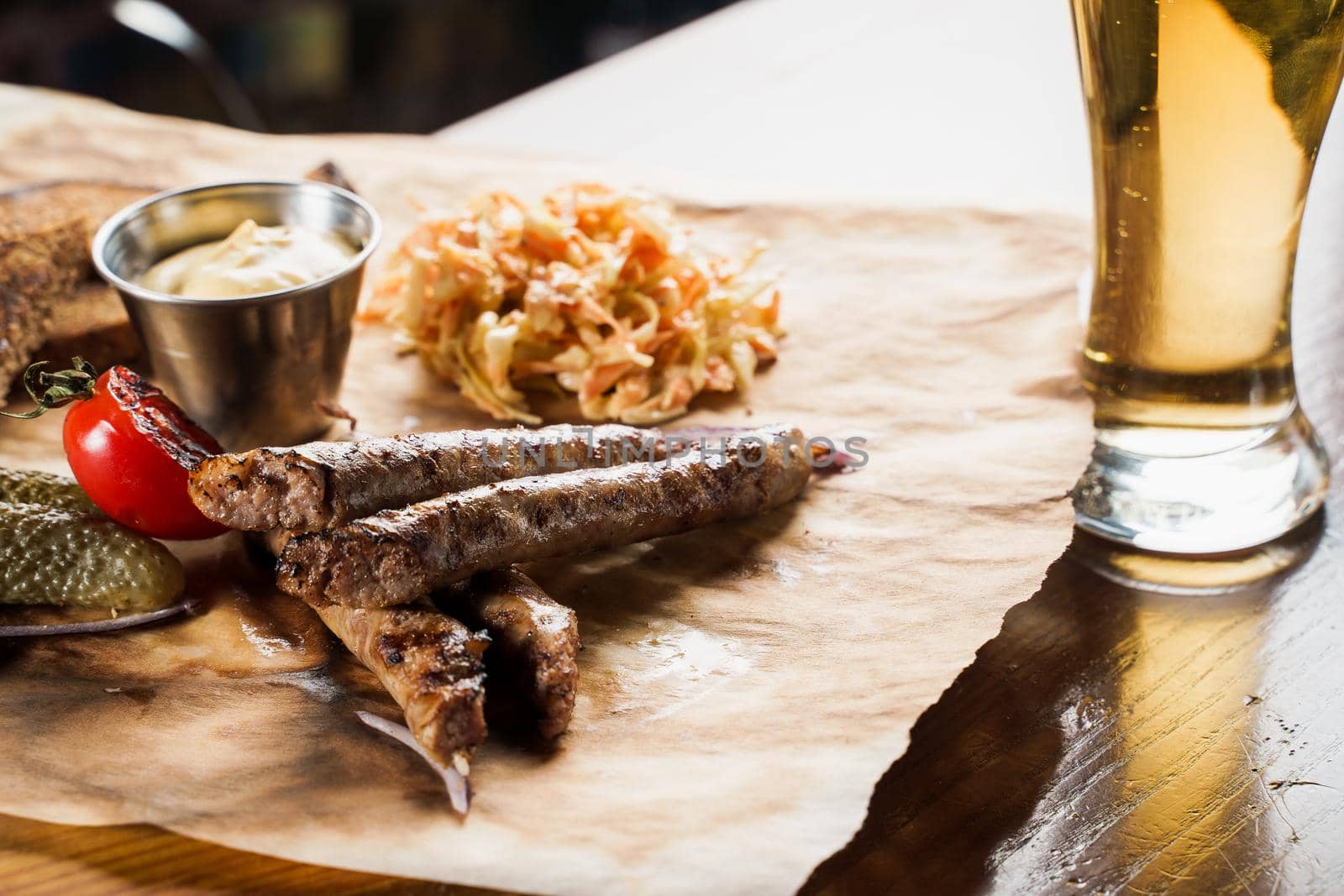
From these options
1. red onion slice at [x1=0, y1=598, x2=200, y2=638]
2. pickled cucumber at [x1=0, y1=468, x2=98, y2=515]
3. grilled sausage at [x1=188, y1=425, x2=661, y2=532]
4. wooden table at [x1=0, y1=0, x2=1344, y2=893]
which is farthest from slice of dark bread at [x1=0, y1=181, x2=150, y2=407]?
wooden table at [x1=0, y1=0, x2=1344, y2=893]

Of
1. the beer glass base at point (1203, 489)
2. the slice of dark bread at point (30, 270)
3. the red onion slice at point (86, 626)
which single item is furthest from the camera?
the slice of dark bread at point (30, 270)

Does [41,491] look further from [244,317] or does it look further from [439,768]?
[439,768]

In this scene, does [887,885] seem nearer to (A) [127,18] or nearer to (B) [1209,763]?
(B) [1209,763]

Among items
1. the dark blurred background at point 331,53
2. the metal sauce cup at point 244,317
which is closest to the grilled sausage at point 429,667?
the metal sauce cup at point 244,317

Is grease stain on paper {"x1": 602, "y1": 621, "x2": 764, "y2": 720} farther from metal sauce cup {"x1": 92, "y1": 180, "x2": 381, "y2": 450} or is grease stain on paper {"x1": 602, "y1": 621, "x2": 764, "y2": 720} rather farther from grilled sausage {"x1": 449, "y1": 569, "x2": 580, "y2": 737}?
metal sauce cup {"x1": 92, "y1": 180, "x2": 381, "y2": 450}

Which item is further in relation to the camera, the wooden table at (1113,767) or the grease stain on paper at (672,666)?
the grease stain on paper at (672,666)

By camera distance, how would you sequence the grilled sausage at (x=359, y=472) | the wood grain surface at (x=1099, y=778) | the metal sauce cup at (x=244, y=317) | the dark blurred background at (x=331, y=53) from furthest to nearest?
the dark blurred background at (x=331, y=53) < the metal sauce cup at (x=244, y=317) < the grilled sausage at (x=359, y=472) < the wood grain surface at (x=1099, y=778)

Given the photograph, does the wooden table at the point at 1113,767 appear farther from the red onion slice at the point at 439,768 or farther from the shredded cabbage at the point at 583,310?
the shredded cabbage at the point at 583,310

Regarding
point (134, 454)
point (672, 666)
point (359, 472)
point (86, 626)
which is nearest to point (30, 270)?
point (134, 454)
